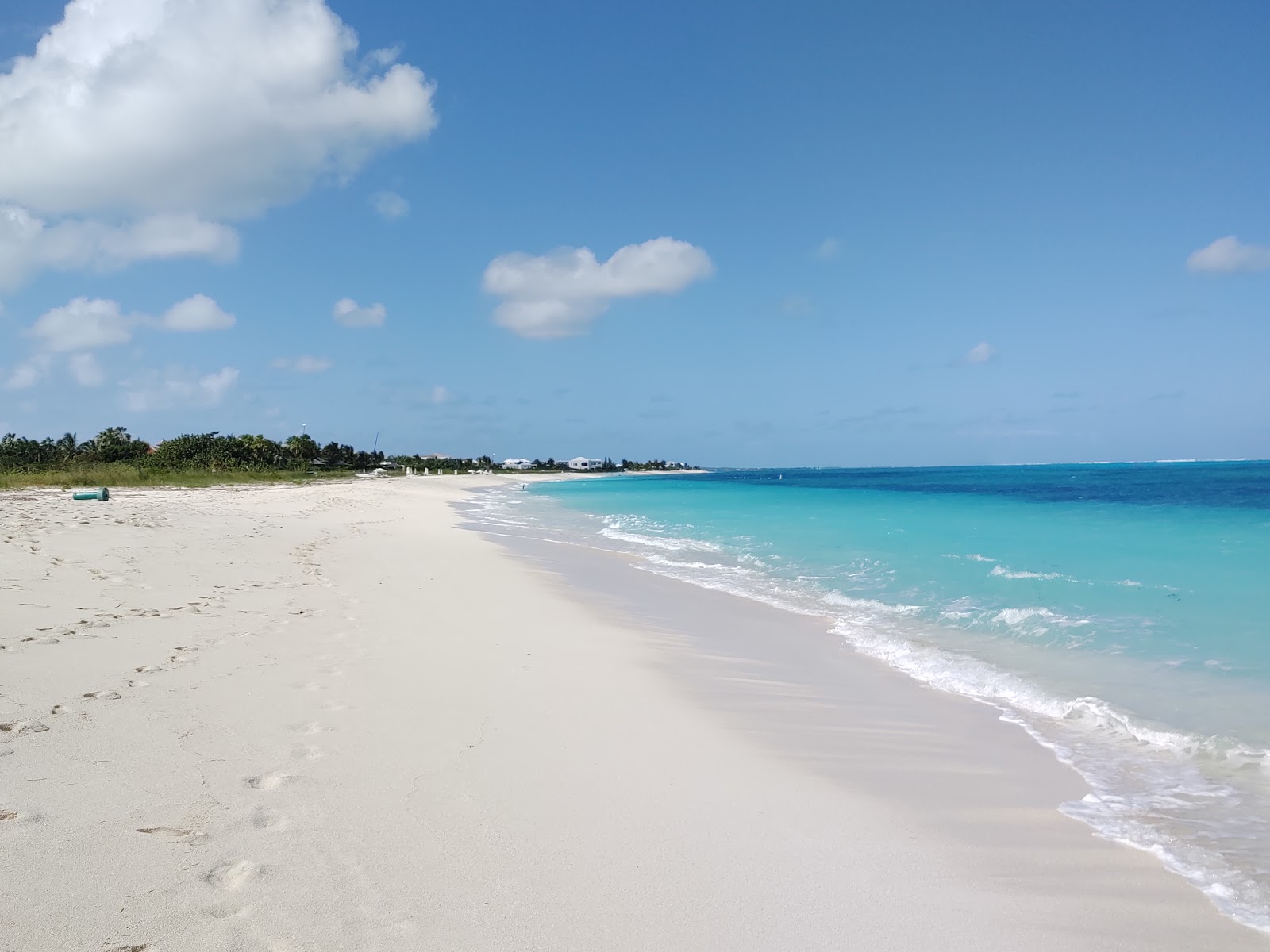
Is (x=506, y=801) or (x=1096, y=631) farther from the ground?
(x=506, y=801)

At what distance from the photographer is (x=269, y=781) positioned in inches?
136

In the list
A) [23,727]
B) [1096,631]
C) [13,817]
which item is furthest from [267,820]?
[1096,631]

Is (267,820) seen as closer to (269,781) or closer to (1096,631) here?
(269,781)

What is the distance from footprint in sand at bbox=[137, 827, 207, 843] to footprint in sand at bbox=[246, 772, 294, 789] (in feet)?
1.57

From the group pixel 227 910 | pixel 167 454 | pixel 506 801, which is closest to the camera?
pixel 227 910

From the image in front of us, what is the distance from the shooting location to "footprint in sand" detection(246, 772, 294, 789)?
339cm

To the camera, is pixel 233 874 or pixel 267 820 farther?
pixel 267 820

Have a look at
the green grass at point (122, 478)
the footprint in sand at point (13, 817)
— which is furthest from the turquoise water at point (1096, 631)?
the green grass at point (122, 478)

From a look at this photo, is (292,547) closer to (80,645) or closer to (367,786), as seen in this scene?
(80,645)

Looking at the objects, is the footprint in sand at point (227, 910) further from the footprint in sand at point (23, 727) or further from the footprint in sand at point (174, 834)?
the footprint in sand at point (23, 727)

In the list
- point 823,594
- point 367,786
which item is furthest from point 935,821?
point 823,594

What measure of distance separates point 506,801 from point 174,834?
4.62ft

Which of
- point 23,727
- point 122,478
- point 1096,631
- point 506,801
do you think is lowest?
point 1096,631

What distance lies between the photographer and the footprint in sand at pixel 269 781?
3.39m
